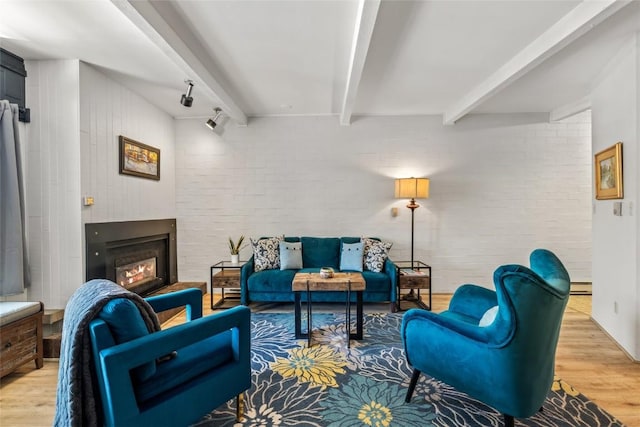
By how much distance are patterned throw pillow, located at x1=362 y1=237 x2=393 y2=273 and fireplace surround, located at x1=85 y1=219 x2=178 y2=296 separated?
2.90 meters

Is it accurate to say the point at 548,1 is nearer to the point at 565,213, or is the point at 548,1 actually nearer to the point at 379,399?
the point at 379,399

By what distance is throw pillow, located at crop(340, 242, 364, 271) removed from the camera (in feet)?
13.2

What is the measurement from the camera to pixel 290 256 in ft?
13.3

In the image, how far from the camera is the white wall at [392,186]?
179 inches

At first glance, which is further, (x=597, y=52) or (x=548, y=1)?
(x=597, y=52)

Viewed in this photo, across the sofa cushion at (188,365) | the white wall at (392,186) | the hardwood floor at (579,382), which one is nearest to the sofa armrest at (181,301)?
the sofa cushion at (188,365)

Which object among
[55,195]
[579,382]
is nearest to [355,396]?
[579,382]

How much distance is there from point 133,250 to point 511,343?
3.92m

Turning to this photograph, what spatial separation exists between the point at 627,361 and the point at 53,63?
5.84 meters

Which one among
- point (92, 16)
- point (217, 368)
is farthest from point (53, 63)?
point (217, 368)

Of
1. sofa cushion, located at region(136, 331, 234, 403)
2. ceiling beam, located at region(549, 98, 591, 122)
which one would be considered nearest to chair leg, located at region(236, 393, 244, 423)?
sofa cushion, located at region(136, 331, 234, 403)

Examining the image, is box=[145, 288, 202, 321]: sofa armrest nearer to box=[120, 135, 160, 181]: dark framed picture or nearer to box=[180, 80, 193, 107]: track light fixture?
box=[120, 135, 160, 181]: dark framed picture

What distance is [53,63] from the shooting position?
2871 mm

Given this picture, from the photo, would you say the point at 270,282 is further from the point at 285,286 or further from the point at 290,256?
the point at 290,256
